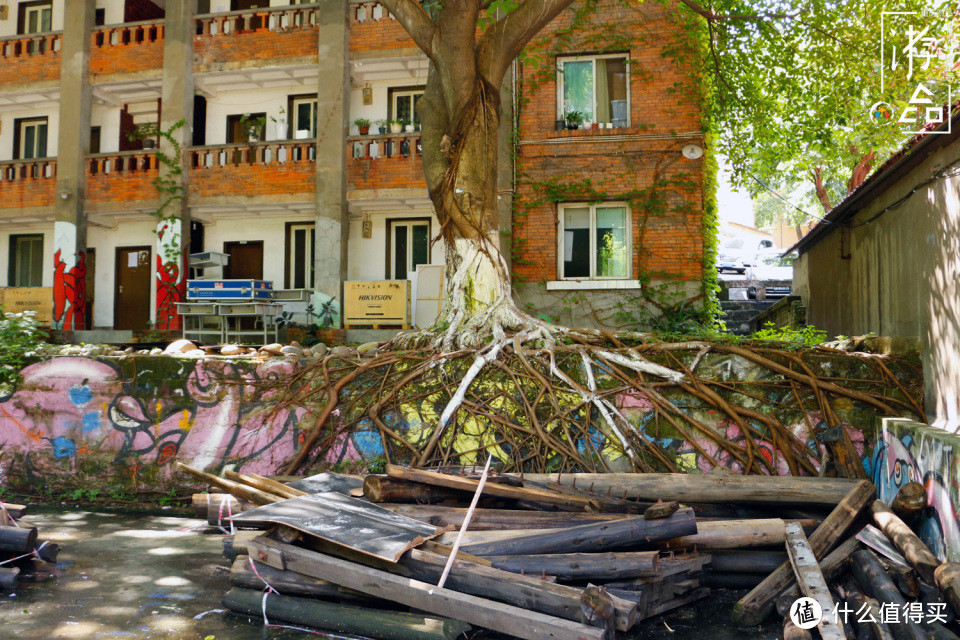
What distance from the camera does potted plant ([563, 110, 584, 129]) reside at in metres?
15.5

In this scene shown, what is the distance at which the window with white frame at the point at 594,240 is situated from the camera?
50.2 feet

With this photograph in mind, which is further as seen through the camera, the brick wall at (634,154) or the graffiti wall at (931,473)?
the brick wall at (634,154)

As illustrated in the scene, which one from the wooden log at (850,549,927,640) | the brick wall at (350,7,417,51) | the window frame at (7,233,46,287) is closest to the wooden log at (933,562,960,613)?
the wooden log at (850,549,927,640)

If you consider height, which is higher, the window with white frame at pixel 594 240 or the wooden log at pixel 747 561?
the window with white frame at pixel 594 240

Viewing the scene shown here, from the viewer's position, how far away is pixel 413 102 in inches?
704

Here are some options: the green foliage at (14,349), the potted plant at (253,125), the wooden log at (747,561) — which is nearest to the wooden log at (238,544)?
the wooden log at (747,561)

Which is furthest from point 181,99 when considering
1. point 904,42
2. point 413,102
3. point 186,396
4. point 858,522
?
point 858,522

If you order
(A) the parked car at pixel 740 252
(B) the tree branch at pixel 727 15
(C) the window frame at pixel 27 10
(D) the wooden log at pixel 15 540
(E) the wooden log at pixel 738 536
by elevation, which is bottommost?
(D) the wooden log at pixel 15 540

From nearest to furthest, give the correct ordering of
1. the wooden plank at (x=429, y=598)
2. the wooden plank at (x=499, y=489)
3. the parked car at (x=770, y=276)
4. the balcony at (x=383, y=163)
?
the wooden plank at (x=429, y=598) → the wooden plank at (x=499, y=489) → the balcony at (x=383, y=163) → the parked car at (x=770, y=276)

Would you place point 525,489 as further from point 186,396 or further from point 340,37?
point 340,37

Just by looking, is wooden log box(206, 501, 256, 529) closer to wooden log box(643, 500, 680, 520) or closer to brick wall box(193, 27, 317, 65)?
wooden log box(643, 500, 680, 520)

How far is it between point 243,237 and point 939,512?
1680 cm

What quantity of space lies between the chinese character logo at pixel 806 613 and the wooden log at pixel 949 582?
73 cm

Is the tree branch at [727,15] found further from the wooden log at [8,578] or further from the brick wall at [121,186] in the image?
the brick wall at [121,186]
